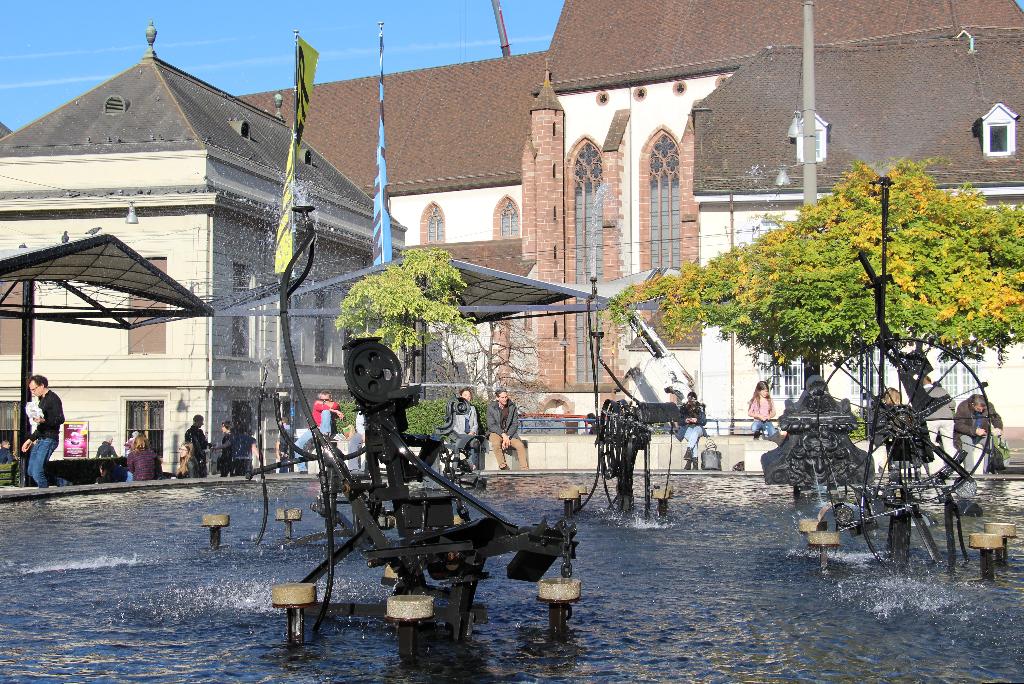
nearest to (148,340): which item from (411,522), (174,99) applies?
(174,99)

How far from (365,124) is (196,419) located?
149 ft

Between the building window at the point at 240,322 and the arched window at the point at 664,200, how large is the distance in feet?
68.5

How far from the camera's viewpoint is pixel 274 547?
13.4 meters

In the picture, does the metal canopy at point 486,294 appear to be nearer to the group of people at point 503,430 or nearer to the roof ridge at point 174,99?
the group of people at point 503,430

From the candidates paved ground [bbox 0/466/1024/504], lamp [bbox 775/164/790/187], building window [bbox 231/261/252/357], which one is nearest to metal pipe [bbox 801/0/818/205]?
paved ground [bbox 0/466/1024/504]

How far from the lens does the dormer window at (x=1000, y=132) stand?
46.3 metres

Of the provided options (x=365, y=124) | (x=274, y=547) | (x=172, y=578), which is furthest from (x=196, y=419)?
(x=365, y=124)

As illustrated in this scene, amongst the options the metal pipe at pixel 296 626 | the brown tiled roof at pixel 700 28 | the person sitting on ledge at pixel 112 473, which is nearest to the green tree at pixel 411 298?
the person sitting on ledge at pixel 112 473

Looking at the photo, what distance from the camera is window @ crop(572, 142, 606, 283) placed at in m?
59.3

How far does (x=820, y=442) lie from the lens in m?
→ 16.5

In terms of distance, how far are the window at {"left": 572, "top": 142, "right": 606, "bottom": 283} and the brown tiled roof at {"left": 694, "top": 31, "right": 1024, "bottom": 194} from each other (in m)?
8.18

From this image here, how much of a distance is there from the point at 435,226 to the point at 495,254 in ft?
20.2

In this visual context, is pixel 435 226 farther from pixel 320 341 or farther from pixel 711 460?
pixel 711 460

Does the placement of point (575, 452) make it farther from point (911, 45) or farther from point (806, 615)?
point (911, 45)
